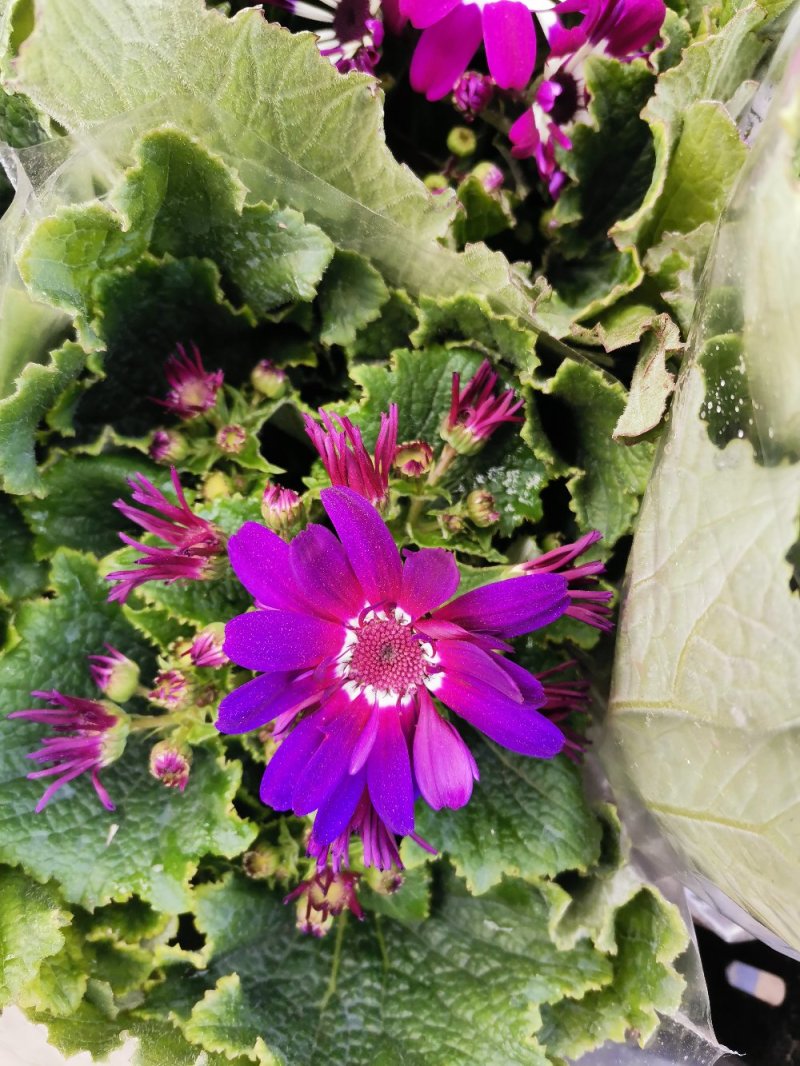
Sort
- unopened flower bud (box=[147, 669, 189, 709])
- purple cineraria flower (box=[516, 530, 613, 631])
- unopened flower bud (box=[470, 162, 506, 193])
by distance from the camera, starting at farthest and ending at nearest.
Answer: unopened flower bud (box=[470, 162, 506, 193]), unopened flower bud (box=[147, 669, 189, 709]), purple cineraria flower (box=[516, 530, 613, 631])

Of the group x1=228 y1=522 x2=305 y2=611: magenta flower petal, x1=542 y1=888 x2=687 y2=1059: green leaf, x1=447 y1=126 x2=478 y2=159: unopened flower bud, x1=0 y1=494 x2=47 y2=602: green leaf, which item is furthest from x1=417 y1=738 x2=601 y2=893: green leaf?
x1=447 y1=126 x2=478 y2=159: unopened flower bud

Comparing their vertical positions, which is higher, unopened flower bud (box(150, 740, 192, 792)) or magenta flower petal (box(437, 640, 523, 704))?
magenta flower petal (box(437, 640, 523, 704))

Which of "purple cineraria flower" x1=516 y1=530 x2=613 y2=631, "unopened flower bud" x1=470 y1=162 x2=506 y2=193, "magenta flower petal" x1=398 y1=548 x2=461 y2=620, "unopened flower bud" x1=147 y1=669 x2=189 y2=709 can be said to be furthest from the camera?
"unopened flower bud" x1=470 y1=162 x2=506 y2=193

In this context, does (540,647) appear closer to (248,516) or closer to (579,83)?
(248,516)

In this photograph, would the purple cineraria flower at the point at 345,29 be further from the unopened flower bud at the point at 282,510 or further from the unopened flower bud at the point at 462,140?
the unopened flower bud at the point at 282,510

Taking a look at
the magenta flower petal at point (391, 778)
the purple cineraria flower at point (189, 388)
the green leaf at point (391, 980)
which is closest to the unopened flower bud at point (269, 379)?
the purple cineraria flower at point (189, 388)

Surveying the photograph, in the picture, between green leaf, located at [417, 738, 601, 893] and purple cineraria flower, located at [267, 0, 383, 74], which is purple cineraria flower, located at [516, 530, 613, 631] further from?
purple cineraria flower, located at [267, 0, 383, 74]

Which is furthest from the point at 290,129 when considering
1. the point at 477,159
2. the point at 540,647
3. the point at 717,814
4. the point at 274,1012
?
the point at 274,1012
